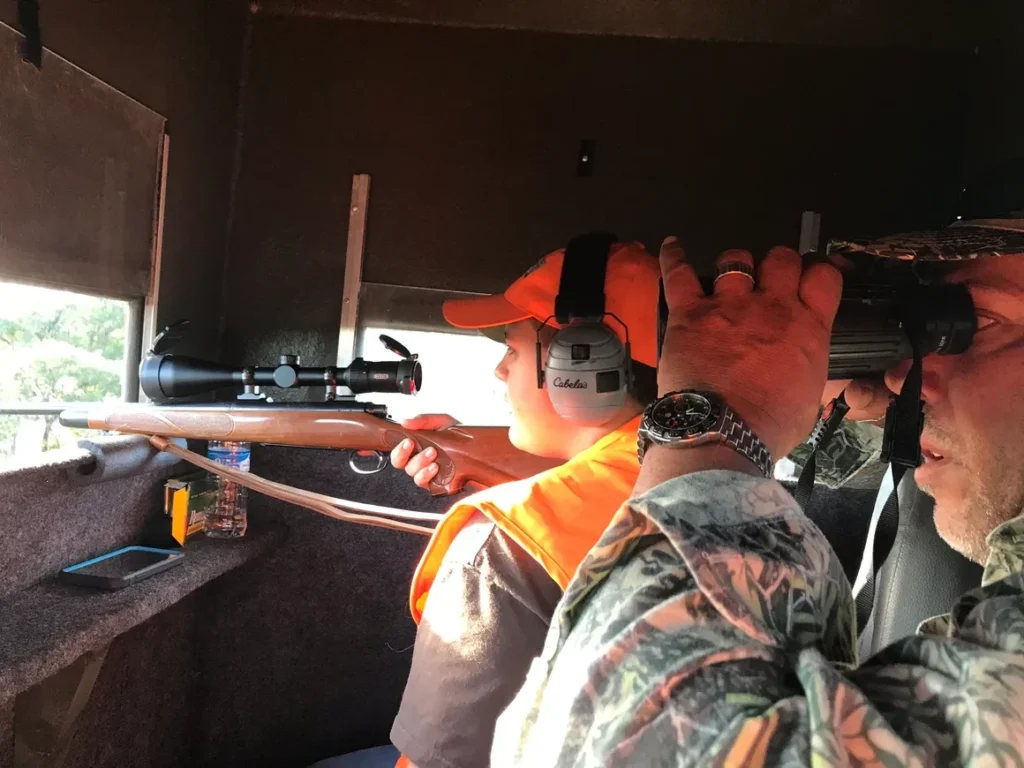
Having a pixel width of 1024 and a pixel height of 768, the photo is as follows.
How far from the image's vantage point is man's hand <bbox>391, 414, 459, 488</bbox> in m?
1.36

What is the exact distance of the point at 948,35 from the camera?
5.44 ft

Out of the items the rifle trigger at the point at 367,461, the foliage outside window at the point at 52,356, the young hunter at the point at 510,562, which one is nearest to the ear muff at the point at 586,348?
the young hunter at the point at 510,562

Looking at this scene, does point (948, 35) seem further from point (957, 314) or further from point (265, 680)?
point (265, 680)

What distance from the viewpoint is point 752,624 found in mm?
373

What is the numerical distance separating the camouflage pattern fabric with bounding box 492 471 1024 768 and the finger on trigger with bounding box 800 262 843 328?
0.15m

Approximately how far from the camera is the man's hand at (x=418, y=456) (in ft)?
4.47

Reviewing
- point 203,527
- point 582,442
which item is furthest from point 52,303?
point 582,442

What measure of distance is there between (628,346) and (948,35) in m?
1.40

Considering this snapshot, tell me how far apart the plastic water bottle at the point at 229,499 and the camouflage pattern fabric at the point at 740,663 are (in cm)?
152

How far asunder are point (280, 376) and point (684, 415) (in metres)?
1.09

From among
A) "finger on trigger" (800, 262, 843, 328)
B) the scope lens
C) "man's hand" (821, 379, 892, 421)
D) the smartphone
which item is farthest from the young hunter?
the smartphone

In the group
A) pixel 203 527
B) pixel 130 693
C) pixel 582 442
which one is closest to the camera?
pixel 582 442

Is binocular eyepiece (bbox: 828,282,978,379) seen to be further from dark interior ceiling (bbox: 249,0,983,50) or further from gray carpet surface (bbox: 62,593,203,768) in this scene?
gray carpet surface (bbox: 62,593,203,768)

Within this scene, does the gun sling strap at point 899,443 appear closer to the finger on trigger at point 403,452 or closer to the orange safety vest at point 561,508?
the orange safety vest at point 561,508
